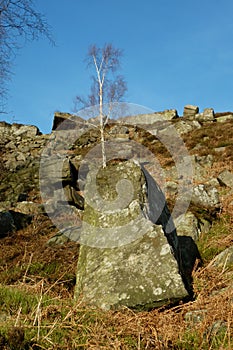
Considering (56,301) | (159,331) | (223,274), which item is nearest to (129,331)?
(159,331)

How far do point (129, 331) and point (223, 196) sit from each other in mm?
8626

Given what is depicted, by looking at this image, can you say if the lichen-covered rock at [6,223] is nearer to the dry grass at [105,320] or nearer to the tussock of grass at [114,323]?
the dry grass at [105,320]

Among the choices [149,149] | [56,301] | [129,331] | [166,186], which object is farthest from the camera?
[149,149]

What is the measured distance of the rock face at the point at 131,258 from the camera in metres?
4.10

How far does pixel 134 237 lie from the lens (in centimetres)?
470

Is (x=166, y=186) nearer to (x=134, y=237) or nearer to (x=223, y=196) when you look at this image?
(x=223, y=196)

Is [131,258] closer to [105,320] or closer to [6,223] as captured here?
[105,320]

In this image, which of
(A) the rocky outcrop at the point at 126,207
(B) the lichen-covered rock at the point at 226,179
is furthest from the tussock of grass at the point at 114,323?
(B) the lichen-covered rock at the point at 226,179

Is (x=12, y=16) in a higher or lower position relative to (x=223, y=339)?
higher

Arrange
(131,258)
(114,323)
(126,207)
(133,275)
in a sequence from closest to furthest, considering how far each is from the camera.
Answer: (114,323) < (133,275) < (131,258) < (126,207)

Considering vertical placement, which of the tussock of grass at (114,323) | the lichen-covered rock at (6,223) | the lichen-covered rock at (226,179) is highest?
the lichen-covered rock at (226,179)

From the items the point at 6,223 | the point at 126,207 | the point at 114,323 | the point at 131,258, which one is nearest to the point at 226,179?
the point at 6,223

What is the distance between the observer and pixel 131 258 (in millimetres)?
4473

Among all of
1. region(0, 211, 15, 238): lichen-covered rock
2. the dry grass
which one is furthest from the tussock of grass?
region(0, 211, 15, 238): lichen-covered rock
